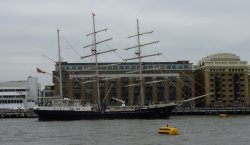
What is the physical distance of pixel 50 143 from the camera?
6744 centimetres

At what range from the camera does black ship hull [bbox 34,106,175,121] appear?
441ft

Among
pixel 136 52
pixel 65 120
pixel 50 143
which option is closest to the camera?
pixel 50 143

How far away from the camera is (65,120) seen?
5271 inches

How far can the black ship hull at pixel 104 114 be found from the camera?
134500 mm

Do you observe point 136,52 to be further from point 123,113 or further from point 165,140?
point 165,140

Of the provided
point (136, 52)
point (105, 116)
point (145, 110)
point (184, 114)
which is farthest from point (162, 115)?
point (184, 114)

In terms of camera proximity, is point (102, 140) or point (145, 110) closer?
point (102, 140)

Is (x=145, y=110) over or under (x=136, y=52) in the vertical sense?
under

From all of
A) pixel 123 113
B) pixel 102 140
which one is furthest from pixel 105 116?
pixel 102 140

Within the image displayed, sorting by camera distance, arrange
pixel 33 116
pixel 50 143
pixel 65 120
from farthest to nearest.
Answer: pixel 33 116 → pixel 65 120 → pixel 50 143

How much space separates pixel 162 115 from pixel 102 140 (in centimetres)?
6780

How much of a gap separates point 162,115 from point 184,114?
174 feet

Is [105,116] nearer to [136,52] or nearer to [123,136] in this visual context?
[136,52]

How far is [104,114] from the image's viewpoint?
450 ft
